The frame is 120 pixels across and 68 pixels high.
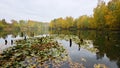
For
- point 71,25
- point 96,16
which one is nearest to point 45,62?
point 96,16

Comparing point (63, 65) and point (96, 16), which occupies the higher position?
point (96, 16)

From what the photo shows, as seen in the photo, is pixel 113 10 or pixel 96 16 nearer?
pixel 113 10

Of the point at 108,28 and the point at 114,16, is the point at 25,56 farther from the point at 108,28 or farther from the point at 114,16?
the point at 108,28

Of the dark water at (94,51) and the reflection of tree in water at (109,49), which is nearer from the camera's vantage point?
the dark water at (94,51)

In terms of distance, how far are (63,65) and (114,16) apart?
4839 cm

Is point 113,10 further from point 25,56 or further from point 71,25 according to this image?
point 71,25

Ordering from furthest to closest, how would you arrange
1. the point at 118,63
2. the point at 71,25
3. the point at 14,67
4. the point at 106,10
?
1. the point at 71,25
2. the point at 106,10
3. the point at 118,63
4. the point at 14,67

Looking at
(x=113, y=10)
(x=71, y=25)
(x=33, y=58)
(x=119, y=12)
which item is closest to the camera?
(x=33, y=58)

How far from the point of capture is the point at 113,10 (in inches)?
2397

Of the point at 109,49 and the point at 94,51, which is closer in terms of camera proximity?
the point at 94,51

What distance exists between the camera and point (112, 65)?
14.3 m

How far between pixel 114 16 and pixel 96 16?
14488 mm

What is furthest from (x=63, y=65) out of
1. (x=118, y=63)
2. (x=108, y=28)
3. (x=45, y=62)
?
(x=108, y=28)

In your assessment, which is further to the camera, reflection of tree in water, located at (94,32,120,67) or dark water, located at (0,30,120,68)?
reflection of tree in water, located at (94,32,120,67)
